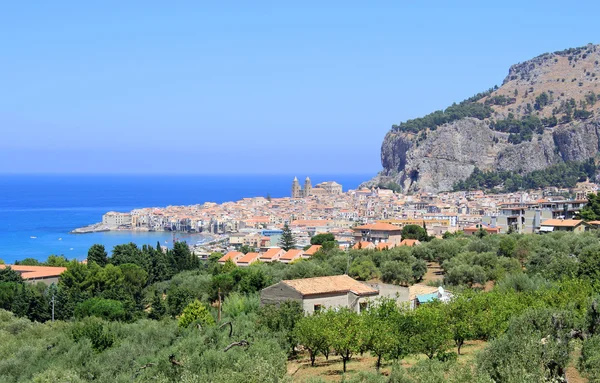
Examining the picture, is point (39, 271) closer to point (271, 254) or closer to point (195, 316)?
point (195, 316)

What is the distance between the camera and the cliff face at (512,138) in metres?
127

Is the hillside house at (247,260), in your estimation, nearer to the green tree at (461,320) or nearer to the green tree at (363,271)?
the green tree at (363,271)

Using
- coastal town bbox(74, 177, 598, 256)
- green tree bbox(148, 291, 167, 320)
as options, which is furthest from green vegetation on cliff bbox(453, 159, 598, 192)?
green tree bbox(148, 291, 167, 320)

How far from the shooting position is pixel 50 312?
2836 centimetres

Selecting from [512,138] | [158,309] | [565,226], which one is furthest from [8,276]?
[512,138]

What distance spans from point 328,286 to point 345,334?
22.3 feet

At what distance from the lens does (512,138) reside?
132 metres

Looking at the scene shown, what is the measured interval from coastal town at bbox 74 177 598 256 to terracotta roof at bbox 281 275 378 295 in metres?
33.3

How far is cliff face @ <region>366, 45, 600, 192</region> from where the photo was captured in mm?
127000

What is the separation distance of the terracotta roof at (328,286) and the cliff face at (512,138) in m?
110

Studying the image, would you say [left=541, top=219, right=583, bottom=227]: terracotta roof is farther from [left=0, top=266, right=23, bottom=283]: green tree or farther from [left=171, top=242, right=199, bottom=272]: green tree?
[left=0, top=266, right=23, bottom=283]: green tree

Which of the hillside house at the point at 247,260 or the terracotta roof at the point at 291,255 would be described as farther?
the hillside house at the point at 247,260

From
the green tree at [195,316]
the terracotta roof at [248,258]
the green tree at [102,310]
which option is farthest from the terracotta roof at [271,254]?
the green tree at [195,316]

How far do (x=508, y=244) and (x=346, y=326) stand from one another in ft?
61.4
